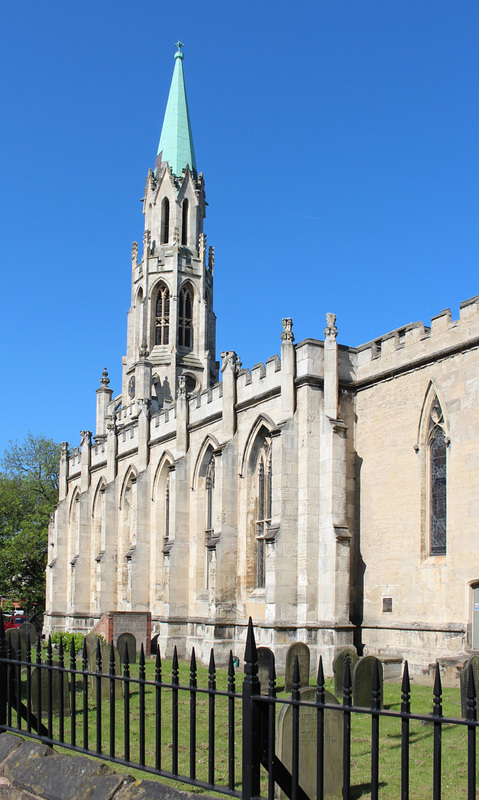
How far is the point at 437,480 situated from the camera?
19.5 meters

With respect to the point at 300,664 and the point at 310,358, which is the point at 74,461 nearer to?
the point at 310,358

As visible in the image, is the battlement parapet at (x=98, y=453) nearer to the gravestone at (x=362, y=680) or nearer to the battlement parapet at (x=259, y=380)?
the battlement parapet at (x=259, y=380)

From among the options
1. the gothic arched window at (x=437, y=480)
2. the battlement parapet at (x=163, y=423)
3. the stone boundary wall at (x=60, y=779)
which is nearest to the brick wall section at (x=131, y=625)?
the battlement parapet at (x=163, y=423)

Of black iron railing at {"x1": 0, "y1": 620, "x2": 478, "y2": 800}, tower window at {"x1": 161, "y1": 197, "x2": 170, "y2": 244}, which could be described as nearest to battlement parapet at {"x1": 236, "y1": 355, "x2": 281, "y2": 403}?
black iron railing at {"x1": 0, "y1": 620, "x2": 478, "y2": 800}

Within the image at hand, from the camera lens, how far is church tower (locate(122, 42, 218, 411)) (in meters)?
44.1

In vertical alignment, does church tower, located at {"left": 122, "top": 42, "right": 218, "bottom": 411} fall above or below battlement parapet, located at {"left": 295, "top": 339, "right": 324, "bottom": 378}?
above

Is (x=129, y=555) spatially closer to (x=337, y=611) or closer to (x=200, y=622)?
(x=200, y=622)

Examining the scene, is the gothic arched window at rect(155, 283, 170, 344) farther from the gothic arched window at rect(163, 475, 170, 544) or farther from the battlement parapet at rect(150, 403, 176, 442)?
the gothic arched window at rect(163, 475, 170, 544)

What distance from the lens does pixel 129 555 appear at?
32.9m

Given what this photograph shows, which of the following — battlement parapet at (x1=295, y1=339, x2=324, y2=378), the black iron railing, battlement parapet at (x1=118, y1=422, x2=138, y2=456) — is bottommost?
the black iron railing

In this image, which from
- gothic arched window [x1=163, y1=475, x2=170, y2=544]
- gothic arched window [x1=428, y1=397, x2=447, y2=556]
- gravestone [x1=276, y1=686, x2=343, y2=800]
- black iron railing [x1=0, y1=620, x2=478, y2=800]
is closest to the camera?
black iron railing [x1=0, y1=620, x2=478, y2=800]

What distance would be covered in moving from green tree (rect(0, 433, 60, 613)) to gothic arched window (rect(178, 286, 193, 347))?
14342 millimetres

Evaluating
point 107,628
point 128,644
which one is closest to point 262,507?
point 128,644

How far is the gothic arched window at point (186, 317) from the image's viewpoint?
45062mm
